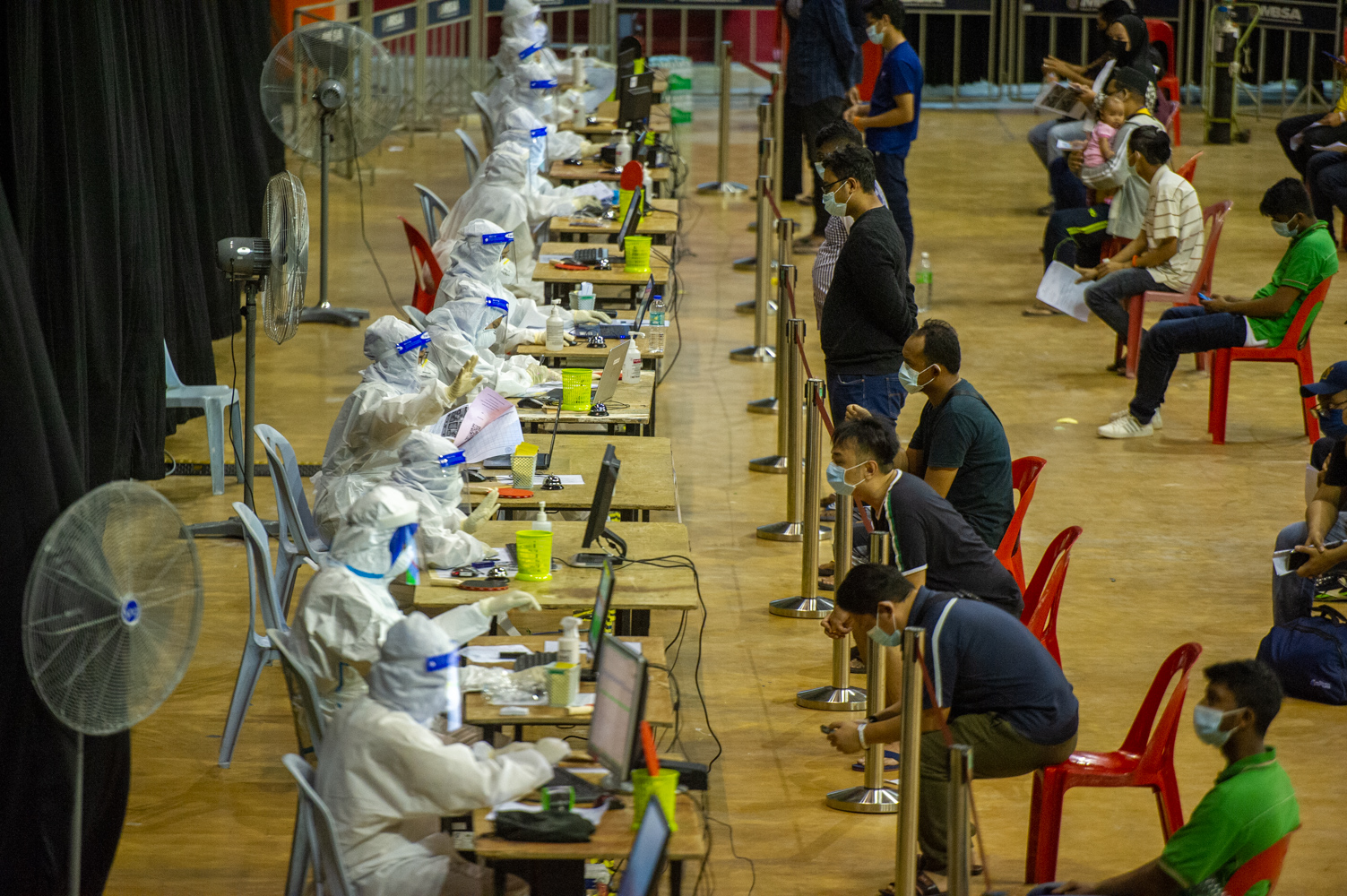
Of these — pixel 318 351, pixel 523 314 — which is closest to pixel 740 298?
pixel 318 351

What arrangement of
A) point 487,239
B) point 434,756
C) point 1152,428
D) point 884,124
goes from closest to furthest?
point 434,756, point 487,239, point 1152,428, point 884,124

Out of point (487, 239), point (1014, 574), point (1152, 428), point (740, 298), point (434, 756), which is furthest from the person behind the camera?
point (740, 298)

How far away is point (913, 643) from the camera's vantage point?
390 cm

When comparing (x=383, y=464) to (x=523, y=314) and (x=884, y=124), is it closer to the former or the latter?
(x=523, y=314)

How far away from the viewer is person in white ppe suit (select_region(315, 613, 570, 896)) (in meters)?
3.85

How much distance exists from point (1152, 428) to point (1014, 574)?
3666mm

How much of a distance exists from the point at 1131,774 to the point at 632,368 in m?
3.38

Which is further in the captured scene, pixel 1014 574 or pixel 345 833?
pixel 1014 574

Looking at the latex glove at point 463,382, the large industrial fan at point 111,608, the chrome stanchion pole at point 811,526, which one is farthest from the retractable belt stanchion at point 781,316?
the large industrial fan at point 111,608

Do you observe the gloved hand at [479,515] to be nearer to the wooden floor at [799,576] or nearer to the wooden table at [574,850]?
the wooden floor at [799,576]

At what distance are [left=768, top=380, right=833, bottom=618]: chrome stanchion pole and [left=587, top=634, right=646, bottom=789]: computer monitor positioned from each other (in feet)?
8.11

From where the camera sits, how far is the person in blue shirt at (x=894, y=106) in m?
10.6

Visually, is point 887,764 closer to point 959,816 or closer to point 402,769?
point 959,816

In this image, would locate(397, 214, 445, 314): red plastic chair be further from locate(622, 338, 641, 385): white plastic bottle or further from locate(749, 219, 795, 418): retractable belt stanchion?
locate(622, 338, 641, 385): white plastic bottle
